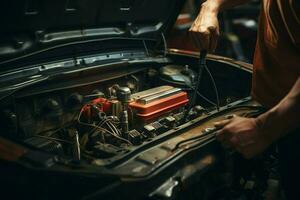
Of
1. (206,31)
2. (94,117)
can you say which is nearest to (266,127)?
(206,31)

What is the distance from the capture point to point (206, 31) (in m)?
1.82

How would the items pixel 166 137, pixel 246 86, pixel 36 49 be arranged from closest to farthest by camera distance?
pixel 166 137 → pixel 36 49 → pixel 246 86

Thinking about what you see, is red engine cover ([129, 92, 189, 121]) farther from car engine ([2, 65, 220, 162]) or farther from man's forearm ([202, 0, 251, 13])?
man's forearm ([202, 0, 251, 13])

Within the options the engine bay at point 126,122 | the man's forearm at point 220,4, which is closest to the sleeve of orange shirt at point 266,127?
the engine bay at point 126,122

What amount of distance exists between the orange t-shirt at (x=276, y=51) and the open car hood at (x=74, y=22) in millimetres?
823

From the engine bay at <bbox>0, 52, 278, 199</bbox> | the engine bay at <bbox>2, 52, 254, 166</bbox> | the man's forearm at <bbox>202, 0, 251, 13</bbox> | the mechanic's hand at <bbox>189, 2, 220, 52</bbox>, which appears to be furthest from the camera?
the man's forearm at <bbox>202, 0, 251, 13</bbox>

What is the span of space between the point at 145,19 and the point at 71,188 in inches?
56.1

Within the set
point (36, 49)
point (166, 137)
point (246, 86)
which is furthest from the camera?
point (246, 86)

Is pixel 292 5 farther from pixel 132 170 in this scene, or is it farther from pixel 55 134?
pixel 55 134

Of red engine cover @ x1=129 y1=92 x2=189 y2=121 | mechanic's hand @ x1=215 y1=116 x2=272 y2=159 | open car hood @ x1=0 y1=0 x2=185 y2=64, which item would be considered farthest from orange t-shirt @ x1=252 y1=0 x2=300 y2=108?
open car hood @ x1=0 y1=0 x2=185 y2=64

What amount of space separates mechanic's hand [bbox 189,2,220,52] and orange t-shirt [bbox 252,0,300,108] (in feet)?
0.76

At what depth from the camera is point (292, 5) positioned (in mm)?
1440

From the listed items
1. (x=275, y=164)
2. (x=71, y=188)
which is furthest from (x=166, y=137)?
(x=275, y=164)

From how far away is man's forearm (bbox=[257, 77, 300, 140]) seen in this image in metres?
1.32
